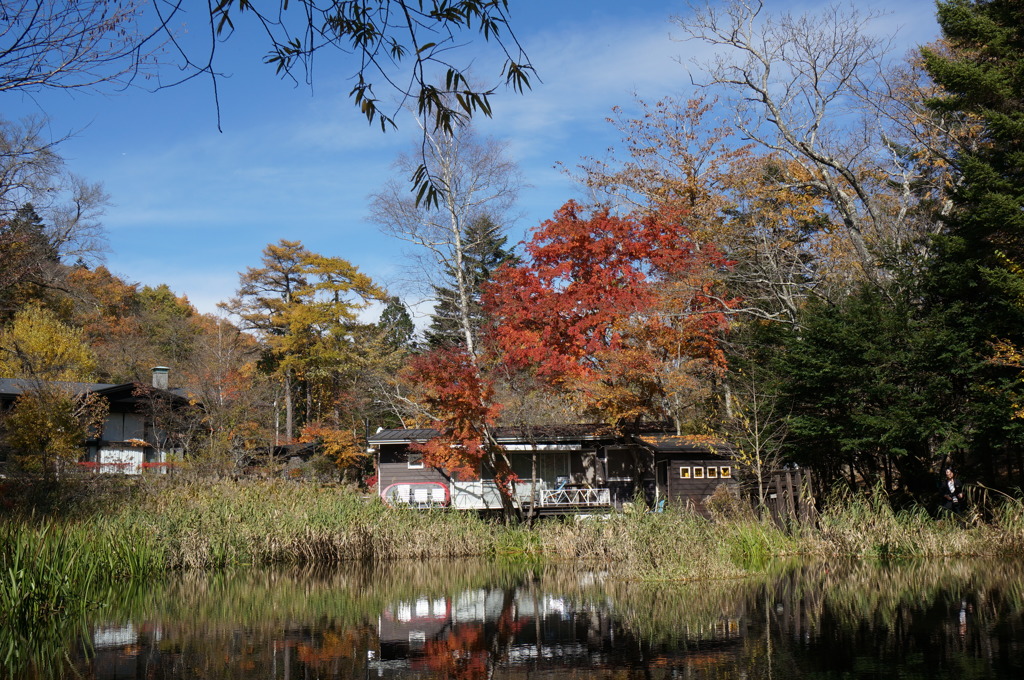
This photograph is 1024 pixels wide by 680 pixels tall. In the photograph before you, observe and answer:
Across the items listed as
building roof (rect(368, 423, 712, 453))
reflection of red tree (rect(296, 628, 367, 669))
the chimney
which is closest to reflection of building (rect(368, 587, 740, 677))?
reflection of red tree (rect(296, 628, 367, 669))

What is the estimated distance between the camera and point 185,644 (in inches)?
364

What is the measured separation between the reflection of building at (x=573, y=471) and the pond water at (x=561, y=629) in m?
8.61

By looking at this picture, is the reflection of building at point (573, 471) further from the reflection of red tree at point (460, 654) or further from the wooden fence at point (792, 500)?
the reflection of red tree at point (460, 654)

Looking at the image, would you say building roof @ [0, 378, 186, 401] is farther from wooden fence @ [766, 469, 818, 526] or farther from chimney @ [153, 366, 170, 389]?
wooden fence @ [766, 469, 818, 526]

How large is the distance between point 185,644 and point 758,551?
9412 millimetres

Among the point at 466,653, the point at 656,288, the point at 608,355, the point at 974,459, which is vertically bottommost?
the point at 466,653

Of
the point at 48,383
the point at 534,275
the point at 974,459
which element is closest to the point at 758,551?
the point at 974,459

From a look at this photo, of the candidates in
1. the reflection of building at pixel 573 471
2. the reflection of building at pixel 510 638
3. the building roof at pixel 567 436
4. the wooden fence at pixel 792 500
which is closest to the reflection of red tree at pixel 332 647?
the reflection of building at pixel 510 638

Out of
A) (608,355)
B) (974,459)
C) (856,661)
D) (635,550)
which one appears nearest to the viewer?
(856,661)

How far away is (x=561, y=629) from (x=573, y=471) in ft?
54.2

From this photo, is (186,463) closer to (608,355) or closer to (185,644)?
(608,355)

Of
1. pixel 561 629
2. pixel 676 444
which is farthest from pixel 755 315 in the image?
pixel 561 629

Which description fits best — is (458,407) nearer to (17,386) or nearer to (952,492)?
(952,492)

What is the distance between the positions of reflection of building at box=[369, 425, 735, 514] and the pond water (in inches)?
339
